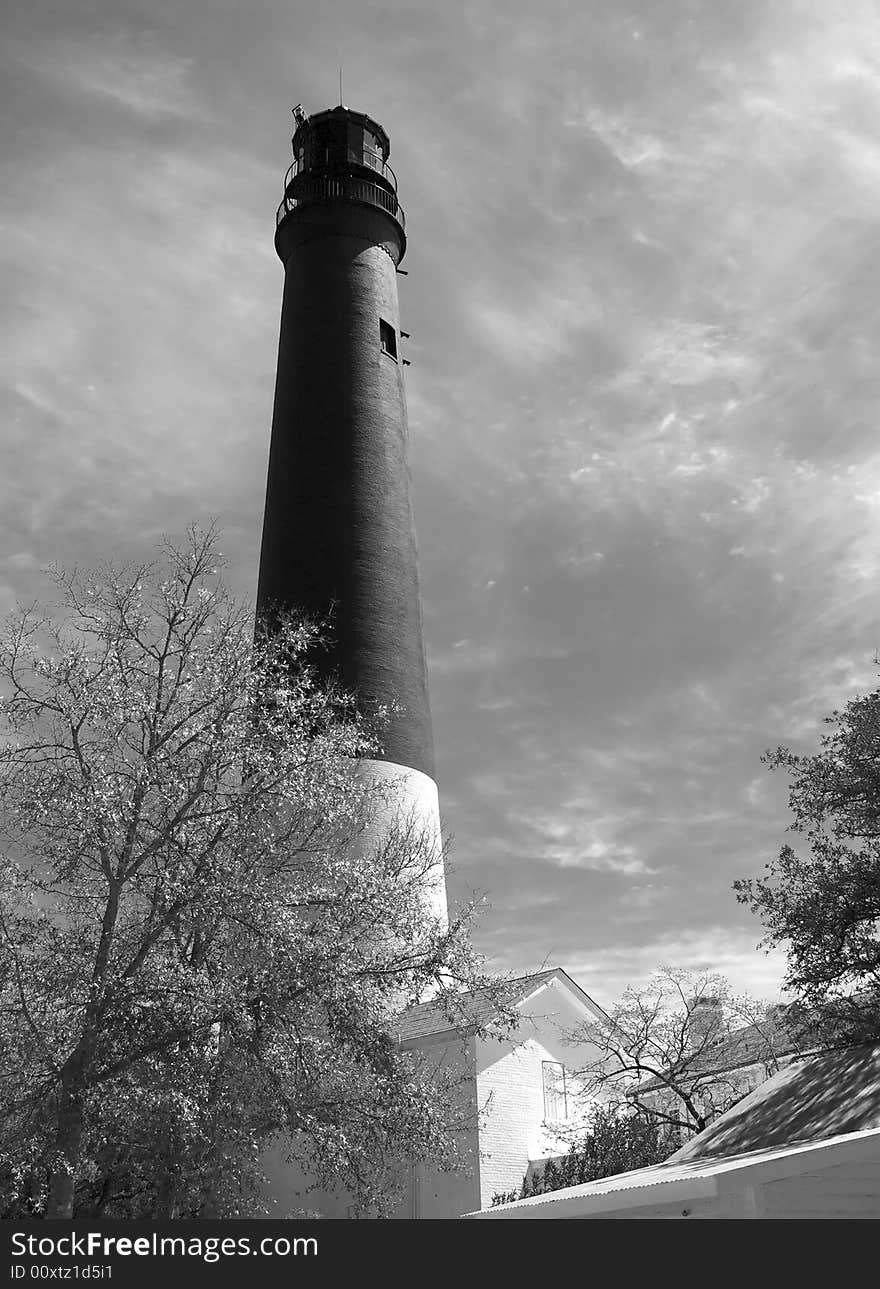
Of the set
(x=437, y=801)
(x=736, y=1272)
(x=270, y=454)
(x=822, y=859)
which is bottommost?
(x=736, y=1272)

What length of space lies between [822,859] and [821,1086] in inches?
168

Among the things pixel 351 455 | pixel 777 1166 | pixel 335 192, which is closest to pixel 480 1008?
pixel 777 1166

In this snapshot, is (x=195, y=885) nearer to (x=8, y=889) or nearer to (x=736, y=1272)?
(x=8, y=889)

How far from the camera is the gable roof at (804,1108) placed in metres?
13.7

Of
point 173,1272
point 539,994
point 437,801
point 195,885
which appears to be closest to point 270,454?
point 437,801

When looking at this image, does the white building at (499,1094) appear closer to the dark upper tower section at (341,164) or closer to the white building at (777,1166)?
the white building at (777,1166)

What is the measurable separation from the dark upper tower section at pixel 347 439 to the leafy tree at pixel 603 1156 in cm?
895

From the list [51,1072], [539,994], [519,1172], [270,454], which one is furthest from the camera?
[270,454]

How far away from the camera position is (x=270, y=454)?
102 feet

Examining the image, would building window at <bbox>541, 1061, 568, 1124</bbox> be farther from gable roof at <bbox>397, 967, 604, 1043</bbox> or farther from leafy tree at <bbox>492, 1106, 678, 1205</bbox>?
gable roof at <bbox>397, 967, 604, 1043</bbox>

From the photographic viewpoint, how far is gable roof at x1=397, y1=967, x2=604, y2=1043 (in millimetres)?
21844

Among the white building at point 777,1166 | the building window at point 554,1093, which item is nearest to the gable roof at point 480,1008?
the building window at point 554,1093

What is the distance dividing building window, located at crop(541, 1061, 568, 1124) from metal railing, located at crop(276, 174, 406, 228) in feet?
80.0

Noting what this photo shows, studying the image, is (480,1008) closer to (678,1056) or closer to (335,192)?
(678,1056)
